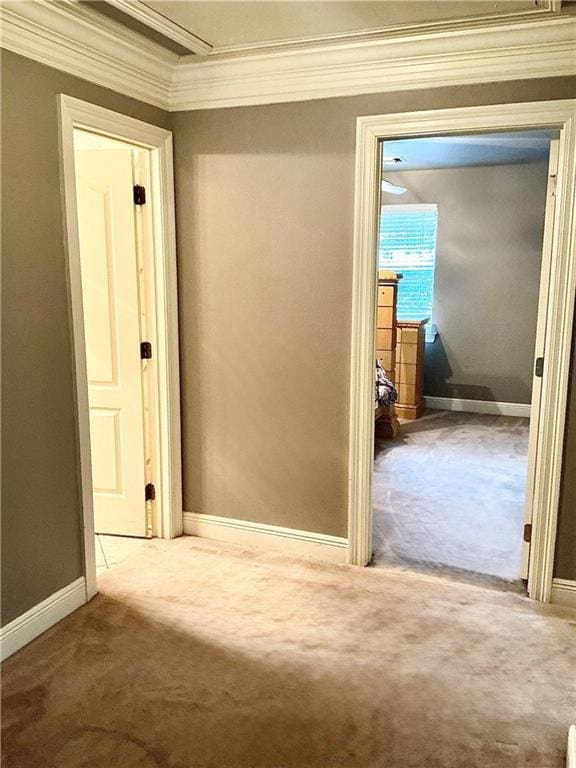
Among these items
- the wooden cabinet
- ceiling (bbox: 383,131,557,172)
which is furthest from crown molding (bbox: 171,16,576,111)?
the wooden cabinet

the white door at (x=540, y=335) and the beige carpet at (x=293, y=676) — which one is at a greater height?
the white door at (x=540, y=335)

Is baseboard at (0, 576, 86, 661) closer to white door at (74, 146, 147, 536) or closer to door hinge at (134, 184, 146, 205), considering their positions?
white door at (74, 146, 147, 536)

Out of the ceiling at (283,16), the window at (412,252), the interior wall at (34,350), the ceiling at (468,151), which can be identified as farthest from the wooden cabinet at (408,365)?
the interior wall at (34,350)

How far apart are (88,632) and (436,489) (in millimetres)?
2517

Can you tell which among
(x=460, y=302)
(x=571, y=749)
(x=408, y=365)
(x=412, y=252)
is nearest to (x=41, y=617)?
(x=571, y=749)

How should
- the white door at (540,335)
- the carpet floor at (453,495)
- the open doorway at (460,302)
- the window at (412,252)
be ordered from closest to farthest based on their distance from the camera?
→ the white door at (540,335)
the carpet floor at (453,495)
the open doorway at (460,302)
the window at (412,252)

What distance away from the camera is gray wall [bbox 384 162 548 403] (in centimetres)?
596

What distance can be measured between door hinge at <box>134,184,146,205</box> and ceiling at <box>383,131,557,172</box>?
2221 mm

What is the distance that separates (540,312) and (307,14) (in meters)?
1.54

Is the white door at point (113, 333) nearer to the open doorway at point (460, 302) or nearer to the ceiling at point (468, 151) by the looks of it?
the open doorway at point (460, 302)

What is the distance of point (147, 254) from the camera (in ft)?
10.5

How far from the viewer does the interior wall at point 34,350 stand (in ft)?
7.45

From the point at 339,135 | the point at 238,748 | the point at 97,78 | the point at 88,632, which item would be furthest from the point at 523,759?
the point at 97,78

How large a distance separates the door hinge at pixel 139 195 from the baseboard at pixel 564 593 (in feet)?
8.75
